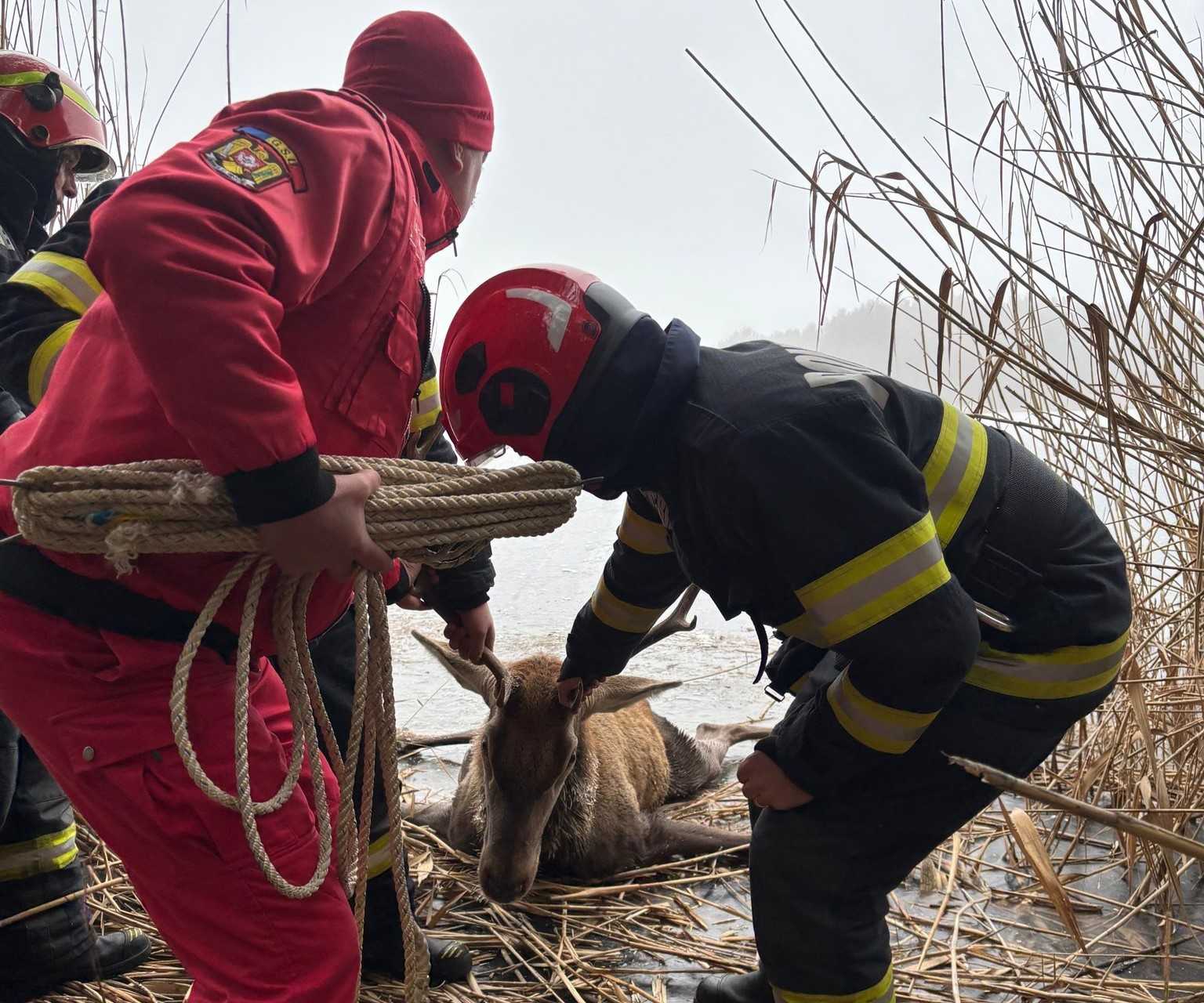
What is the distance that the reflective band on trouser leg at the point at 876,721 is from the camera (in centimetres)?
196

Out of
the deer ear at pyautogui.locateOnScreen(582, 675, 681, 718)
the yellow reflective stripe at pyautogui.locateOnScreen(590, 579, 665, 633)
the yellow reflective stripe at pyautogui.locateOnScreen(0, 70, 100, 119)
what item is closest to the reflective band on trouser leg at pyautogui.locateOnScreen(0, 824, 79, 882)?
the yellow reflective stripe at pyautogui.locateOnScreen(590, 579, 665, 633)

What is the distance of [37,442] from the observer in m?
1.74

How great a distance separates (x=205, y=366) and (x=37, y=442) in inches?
20.4

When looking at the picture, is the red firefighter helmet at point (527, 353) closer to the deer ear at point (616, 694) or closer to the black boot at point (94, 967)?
the black boot at point (94, 967)

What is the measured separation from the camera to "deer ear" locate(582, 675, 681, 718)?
3924 mm

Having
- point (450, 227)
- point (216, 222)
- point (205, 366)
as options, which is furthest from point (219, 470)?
point (450, 227)

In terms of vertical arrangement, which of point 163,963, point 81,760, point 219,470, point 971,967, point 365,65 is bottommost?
point 163,963

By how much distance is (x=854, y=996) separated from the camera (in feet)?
6.95

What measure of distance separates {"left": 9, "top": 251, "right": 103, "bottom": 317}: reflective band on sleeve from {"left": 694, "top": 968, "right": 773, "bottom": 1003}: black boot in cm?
241

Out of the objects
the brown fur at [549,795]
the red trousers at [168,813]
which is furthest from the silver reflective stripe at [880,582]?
the brown fur at [549,795]

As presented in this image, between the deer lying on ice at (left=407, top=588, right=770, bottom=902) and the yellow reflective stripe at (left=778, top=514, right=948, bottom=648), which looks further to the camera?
the deer lying on ice at (left=407, top=588, right=770, bottom=902)

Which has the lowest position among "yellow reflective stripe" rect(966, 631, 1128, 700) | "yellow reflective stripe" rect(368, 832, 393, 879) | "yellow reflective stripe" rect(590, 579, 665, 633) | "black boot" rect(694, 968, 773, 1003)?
"yellow reflective stripe" rect(368, 832, 393, 879)

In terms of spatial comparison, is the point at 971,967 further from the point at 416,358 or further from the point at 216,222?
the point at 216,222

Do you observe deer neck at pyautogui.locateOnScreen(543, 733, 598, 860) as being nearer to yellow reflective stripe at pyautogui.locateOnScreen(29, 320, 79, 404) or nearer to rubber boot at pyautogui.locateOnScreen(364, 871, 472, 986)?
rubber boot at pyautogui.locateOnScreen(364, 871, 472, 986)
